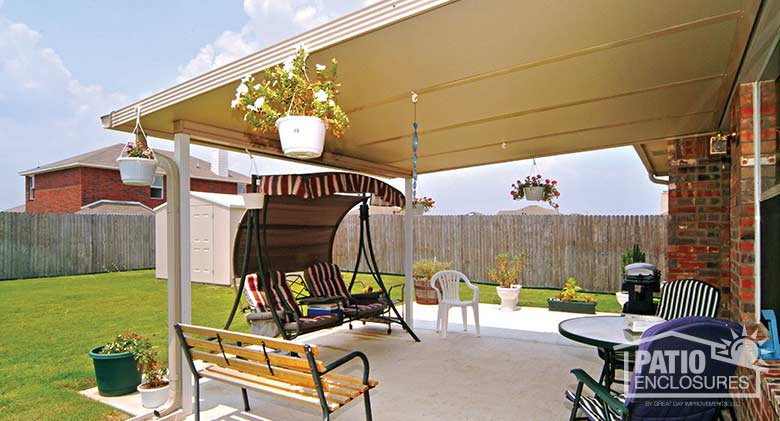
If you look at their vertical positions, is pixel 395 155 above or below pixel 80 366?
above

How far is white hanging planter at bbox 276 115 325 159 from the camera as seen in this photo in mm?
2623

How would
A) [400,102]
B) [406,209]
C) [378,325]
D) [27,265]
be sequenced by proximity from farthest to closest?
[27,265] → [378,325] → [406,209] → [400,102]

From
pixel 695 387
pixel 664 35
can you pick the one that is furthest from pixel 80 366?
pixel 664 35

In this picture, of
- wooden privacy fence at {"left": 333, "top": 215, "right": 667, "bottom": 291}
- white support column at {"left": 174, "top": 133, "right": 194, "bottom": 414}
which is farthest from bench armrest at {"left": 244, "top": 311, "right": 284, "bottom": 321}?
wooden privacy fence at {"left": 333, "top": 215, "right": 667, "bottom": 291}

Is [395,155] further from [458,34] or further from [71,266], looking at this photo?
[71,266]

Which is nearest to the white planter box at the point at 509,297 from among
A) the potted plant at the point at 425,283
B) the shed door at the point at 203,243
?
the potted plant at the point at 425,283

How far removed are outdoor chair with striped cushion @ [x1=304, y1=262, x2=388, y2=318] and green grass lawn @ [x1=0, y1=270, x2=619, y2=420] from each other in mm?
2039

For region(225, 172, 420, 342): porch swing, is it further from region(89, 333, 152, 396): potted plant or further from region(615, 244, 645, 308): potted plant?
region(615, 244, 645, 308): potted plant

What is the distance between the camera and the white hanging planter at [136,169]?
3582 millimetres

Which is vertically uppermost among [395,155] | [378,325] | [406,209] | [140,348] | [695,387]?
[395,155]

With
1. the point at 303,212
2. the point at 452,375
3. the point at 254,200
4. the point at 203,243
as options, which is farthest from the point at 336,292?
the point at 203,243

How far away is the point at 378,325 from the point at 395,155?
9.59 feet

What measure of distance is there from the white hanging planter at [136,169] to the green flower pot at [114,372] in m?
1.67

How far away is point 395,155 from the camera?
626cm
